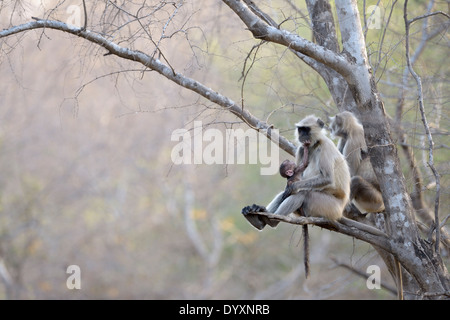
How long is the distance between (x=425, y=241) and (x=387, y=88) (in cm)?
397

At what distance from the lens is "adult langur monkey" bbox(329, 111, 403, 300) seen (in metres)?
6.23

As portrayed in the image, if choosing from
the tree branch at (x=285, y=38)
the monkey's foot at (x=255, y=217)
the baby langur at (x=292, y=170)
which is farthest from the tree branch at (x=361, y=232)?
the tree branch at (x=285, y=38)

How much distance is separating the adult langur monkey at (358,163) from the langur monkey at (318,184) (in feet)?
1.83

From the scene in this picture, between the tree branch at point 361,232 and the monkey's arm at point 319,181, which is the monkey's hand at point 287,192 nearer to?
the monkey's arm at point 319,181

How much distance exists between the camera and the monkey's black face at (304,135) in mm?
5715

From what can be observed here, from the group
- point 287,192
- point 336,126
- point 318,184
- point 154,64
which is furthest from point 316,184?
point 154,64

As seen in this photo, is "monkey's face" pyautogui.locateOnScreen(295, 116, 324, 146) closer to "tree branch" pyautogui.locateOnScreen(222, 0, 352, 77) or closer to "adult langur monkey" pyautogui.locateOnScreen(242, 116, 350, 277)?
"adult langur monkey" pyautogui.locateOnScreen(242, 116, 350, 277)

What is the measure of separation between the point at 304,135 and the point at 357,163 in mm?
982

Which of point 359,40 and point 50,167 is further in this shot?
point 50,167

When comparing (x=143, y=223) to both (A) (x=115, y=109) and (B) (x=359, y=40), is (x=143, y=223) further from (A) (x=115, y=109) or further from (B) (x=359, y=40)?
(B) (x=359, y=40)

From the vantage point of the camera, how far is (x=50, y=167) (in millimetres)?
17359

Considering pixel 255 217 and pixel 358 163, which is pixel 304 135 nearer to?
pixel 358 163

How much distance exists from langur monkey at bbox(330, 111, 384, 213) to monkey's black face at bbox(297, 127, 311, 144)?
568 mm
